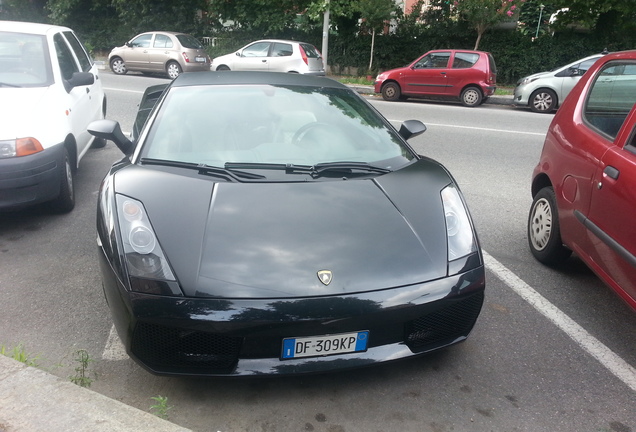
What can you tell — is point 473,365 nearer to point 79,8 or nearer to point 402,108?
point 402,108

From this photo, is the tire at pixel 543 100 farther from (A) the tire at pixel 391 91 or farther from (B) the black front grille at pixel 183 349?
(B) the black front grille at pixel 183 349

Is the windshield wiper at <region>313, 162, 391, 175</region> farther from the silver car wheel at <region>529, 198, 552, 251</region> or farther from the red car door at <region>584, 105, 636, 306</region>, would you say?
the silver car wheel at <region>529, 198, 552, 251</region>

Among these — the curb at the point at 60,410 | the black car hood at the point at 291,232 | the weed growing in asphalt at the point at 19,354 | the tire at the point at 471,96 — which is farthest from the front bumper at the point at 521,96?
the curb at the point at 60,410

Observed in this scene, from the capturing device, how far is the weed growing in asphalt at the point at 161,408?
250 centimetres

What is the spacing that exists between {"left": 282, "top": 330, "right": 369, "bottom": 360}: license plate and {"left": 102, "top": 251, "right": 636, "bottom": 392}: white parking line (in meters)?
1.01

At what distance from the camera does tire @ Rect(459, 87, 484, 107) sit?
15172 mm

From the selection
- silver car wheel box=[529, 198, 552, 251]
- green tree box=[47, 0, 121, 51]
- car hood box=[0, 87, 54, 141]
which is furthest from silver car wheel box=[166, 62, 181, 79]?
silver car wheel box=[529, 198, 552, 251]

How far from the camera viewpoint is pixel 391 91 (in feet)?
52.7

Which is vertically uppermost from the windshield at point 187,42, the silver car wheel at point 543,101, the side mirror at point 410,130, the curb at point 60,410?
the side mirror at point 410,130

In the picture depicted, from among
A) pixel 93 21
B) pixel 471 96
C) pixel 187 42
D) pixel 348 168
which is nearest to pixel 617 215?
pixel 348 168

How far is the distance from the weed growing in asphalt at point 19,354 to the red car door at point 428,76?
13990 mm

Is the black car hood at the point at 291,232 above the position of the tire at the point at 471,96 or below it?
above

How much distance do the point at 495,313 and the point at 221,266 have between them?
190cm

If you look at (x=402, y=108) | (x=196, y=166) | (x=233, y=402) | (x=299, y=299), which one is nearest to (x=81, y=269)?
(x=196, y=166)
